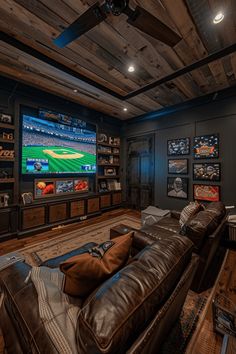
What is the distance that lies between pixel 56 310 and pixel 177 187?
3.97 metres

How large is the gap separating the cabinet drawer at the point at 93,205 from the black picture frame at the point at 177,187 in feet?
6.59

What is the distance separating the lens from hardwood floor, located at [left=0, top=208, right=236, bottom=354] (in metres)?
1.30

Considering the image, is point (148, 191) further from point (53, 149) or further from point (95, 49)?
point (95, 49)

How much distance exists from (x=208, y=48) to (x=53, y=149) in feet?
11.3

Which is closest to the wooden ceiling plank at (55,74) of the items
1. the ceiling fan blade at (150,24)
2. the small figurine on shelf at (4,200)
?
the ceiling fan blade at (150,24)

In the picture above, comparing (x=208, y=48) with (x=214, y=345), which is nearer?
(x=214, y=345)

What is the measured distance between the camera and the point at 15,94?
131 inches

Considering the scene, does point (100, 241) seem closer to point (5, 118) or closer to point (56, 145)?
point (56, 145)

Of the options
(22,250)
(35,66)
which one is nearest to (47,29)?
(35,66)

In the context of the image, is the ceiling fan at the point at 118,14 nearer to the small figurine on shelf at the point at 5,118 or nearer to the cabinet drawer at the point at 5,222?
the small figurine on shelf at the point at 5,118

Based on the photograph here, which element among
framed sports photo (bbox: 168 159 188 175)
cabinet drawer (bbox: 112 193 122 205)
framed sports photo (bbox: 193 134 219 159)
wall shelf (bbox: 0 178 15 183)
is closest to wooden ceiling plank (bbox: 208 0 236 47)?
framed sports photo (bbox: 193 134 219 159)

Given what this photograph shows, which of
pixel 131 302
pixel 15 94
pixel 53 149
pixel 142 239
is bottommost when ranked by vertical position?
pixel 142 239

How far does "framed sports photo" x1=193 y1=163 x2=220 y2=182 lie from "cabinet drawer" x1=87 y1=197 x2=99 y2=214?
264 cm

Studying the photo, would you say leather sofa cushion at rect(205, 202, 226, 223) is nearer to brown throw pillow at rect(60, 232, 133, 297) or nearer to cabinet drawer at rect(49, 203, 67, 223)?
brown throw pillow at rect(60, 232, 133, 297)
